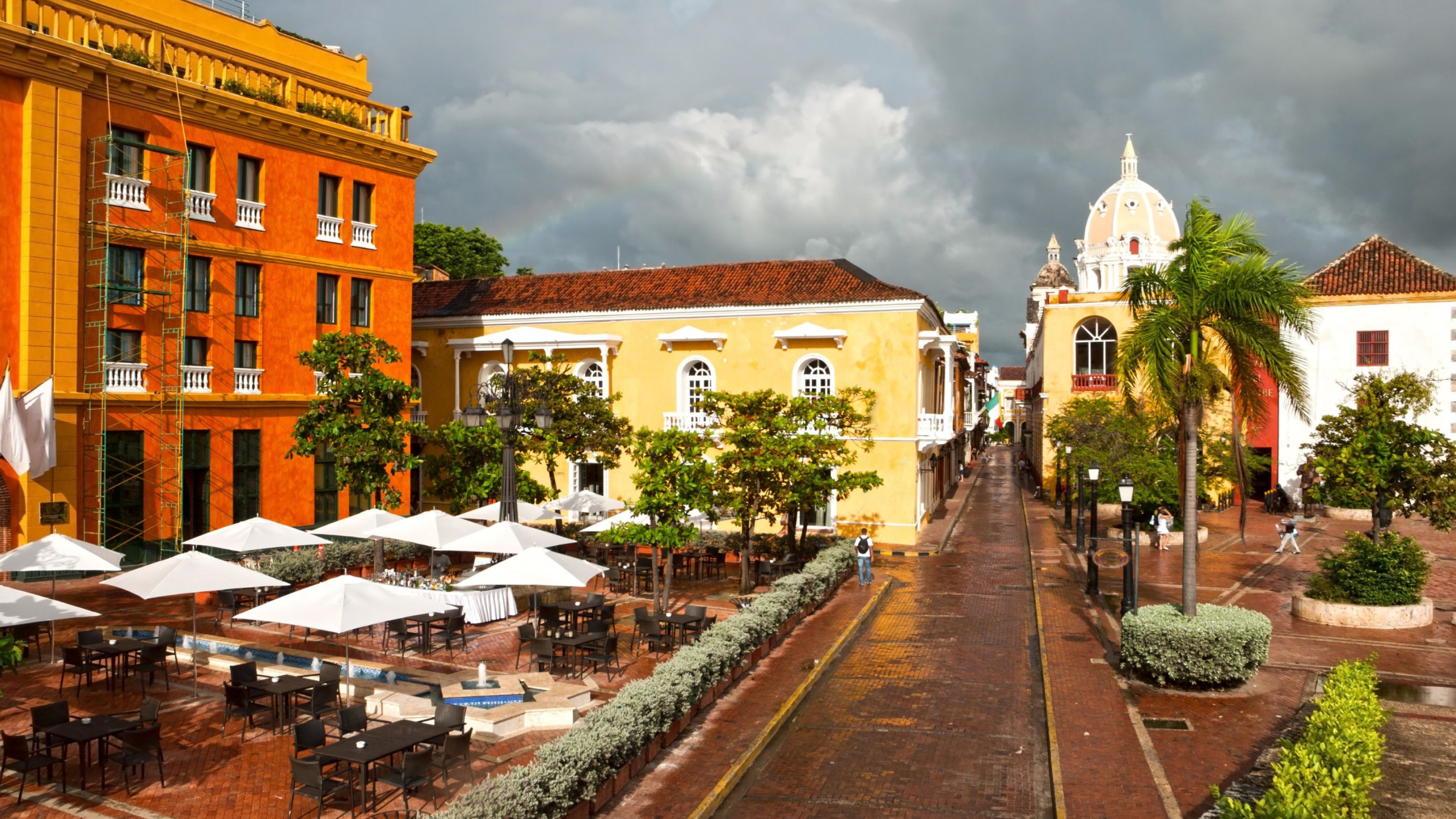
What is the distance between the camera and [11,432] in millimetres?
19547

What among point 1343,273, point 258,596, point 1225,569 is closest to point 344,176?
point 258,596

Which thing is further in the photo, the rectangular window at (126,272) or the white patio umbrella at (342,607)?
the rectangular window at (126,272)

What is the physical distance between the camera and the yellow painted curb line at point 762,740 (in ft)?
33.5

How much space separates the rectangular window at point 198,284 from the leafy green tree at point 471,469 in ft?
21.9

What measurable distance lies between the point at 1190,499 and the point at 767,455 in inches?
361

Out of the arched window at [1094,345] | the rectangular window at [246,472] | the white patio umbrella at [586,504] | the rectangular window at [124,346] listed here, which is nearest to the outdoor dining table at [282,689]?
the white patio umbrella at [586,504]

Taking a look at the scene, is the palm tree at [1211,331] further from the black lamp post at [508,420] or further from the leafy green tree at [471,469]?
the leafy green tree at [471,469]

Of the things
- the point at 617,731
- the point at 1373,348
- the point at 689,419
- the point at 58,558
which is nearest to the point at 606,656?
the point at 617,731

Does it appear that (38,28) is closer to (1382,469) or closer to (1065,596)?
(1065,596)

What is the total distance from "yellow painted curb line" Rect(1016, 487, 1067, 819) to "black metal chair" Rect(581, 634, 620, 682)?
21.1 ft

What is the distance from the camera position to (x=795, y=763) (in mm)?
11609

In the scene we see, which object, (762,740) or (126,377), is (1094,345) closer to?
(762,740)

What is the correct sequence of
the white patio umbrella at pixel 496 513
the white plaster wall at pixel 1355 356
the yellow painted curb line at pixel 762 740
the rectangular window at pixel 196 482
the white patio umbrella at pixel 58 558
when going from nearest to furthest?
1. the yellow painted curb line at pixel 762 740
2. the white patio umbrella at pixel 58 558
3. the white patio umbrella at pixel 496 513
4. the rectangular window at pixel 196 482
5. the white plaster wall at pixel 1355 356

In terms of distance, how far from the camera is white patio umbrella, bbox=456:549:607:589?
1529 cm
